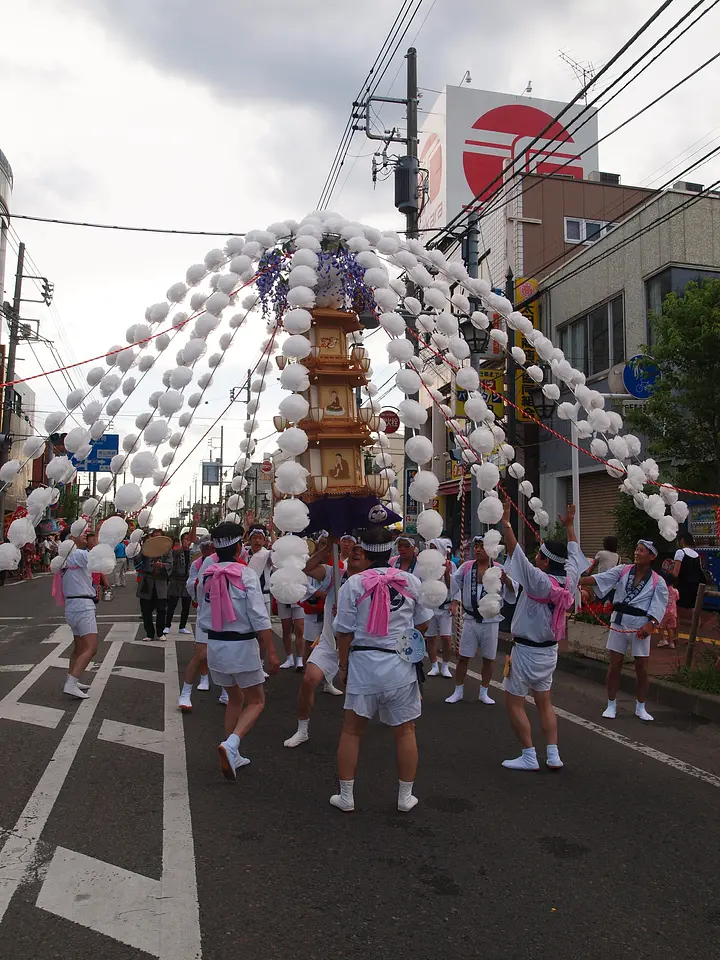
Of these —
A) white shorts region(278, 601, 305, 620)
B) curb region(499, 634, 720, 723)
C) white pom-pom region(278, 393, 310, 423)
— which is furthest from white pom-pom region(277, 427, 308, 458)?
curb region(499, 634, 720, 723)

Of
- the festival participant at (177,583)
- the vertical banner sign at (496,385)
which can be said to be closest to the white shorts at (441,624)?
the festival participant at (177,583)

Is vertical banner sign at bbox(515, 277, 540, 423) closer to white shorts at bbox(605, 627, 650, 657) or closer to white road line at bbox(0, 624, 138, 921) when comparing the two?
white shorts at bbox(605, 627, 650, 657)

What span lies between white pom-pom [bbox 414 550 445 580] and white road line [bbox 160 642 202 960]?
2087mm

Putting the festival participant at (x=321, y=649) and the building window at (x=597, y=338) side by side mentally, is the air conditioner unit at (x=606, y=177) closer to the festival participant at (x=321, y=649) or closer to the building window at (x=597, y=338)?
the building window at (x=597, y=338)

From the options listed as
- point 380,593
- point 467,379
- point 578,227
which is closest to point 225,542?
point 380,593

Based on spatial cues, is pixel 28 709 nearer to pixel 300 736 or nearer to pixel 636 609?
pixel 300 736

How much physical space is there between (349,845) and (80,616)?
4559mm

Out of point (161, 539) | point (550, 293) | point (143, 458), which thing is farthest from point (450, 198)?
point (143, 458)

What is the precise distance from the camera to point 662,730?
23.1ft

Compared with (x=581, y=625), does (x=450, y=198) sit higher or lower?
higher

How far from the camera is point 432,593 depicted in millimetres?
4824

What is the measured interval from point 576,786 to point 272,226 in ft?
17.0

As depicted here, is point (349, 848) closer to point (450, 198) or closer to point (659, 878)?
point (659, 878)

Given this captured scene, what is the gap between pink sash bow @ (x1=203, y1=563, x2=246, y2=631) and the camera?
216 inches
